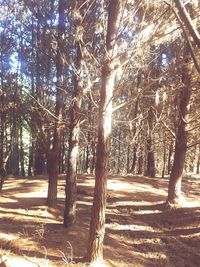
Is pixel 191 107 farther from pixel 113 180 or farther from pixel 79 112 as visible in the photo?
pixel 113 180

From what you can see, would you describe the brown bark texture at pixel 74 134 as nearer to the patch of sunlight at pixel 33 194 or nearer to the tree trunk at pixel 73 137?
the tree trunk at pixel 73 137

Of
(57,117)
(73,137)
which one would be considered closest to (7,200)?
(57,117)

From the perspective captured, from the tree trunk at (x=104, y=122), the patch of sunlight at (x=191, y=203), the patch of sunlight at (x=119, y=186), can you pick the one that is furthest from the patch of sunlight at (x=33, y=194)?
the tree trunk at (x=104, y=122)

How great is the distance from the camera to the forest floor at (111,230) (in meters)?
8.78

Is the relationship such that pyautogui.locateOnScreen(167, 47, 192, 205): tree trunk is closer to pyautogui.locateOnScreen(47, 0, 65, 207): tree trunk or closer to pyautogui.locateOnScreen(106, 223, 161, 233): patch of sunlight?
pyautogui.locateOnScreen(106, 223, 161, 233): patch of sunlight

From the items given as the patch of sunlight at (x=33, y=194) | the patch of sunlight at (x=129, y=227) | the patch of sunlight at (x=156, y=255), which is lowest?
the patch of sunlight at (x=156, y=255)

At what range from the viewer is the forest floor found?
28.8ft

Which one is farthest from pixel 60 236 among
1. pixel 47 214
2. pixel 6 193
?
pixel 6 193

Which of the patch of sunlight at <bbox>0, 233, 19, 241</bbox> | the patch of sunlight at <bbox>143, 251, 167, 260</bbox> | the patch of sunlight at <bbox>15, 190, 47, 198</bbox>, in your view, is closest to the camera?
the patch of sunlight at <bbox>0, 233, 19, 241</bbox>

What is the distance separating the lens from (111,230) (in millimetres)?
Answer: 11414

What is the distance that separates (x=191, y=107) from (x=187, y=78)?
46.1 inches

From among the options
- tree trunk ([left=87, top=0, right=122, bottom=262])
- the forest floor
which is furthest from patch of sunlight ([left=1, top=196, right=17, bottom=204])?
tree trunk ([left=87, top=0, right=122, bottom=262])

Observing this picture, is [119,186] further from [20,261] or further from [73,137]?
[20,261]

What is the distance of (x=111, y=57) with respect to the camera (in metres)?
7.75
